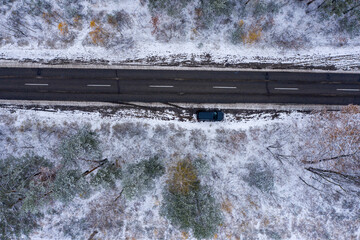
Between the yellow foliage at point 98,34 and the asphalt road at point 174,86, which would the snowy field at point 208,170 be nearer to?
the asphalt road at point 174,86

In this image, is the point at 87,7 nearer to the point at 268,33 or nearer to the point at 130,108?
the point at 130,108

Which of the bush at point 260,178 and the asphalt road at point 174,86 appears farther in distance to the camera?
the asphalt road at point 174,86

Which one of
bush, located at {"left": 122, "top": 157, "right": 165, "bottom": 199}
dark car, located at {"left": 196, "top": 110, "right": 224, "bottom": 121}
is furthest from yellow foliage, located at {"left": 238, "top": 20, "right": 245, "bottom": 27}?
bush, located at {"left": 122, "top": 157, "right": 165, "bottom": 199}

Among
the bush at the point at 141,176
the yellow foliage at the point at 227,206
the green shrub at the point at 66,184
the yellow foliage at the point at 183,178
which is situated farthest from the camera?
the yellow foliage at the point at 227,206

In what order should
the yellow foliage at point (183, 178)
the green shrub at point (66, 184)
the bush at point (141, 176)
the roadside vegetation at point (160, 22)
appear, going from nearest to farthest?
1. the green shrub at point (66, 184)
2. the bush at point (141, 176)
3. the yellow foliage at point (183, 178)
4. the roadside vegetation at point (160, 22)

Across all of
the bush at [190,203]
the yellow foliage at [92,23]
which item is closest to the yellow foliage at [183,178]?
the bush at [190,203]

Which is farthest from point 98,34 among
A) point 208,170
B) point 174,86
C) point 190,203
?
point 190,203
